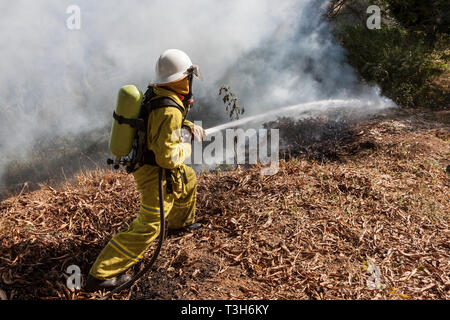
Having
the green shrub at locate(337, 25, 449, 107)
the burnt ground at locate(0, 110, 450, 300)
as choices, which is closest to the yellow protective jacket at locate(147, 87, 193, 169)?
the burnt ground at locate(0, 110, 450, 300)

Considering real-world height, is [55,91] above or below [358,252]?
above

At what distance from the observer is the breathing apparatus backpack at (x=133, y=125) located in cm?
244

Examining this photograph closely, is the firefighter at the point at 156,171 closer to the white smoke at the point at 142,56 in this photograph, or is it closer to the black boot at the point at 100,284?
the black boot at the point at 100,284

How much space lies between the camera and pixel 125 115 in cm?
245

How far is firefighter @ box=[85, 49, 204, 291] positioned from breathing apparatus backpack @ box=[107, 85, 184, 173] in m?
0.04

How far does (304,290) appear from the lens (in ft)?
8.33

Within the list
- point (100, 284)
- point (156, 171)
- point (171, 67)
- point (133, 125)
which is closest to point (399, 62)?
point (171, 67)

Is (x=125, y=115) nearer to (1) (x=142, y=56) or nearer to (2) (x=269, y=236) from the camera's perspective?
(2) (x=269, y=236)

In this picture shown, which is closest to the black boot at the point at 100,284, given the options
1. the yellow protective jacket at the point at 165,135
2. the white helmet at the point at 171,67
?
the yellow protective jacket at the point at 165,135

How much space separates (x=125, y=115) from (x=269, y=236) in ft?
5.75

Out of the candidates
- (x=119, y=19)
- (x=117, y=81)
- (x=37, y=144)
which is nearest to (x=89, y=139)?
(x=37, y=144)

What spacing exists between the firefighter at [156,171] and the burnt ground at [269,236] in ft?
0.68

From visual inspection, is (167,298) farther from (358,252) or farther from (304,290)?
(358,252)
